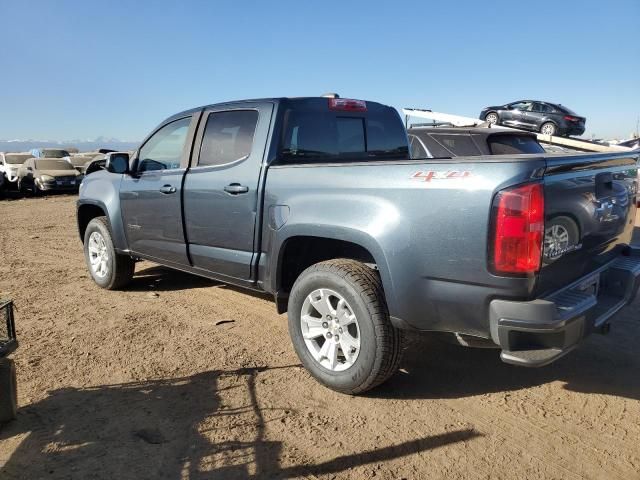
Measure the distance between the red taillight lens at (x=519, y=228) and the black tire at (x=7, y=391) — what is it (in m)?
2.70

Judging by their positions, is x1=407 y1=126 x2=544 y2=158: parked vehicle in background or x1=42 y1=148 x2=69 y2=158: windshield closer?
x1=407 y1=126 x2=544 y2=158: parked vehicle in background

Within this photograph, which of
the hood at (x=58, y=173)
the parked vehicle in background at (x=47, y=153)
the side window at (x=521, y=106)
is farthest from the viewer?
the parked vehicle in background at (x=47, y=153)

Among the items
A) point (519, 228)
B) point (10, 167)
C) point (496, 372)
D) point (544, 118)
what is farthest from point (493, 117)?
point (10, 167)

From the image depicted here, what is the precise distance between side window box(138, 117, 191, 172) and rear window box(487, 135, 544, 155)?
14.6ft

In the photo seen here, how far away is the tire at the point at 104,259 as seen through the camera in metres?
5.50

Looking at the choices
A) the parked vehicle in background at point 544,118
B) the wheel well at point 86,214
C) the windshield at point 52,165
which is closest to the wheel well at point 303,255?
the wheel well at point 86,214

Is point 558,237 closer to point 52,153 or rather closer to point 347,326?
point 347,326

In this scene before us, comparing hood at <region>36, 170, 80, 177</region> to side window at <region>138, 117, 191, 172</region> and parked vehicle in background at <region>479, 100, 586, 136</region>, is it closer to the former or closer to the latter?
parked vehicle in background at <region>479, 100, 586, 136</region>

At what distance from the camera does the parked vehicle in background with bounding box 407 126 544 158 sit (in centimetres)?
721

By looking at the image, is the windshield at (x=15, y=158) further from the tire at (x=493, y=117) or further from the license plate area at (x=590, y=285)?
the license plate area at (x=590, y=285)

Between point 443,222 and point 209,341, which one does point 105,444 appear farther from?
point 443,222

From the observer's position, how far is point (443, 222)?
2.68 m

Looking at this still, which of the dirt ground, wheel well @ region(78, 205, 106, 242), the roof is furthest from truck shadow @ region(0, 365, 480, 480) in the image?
the roof

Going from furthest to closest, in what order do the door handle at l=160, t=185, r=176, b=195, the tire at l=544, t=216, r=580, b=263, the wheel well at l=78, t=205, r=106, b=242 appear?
the wheel well at l=78, t=205, r=106, b=242 → the door handle at l=160, t=185, r=176, b=195 → the tire at l=544, t=216, r=580, b=263
